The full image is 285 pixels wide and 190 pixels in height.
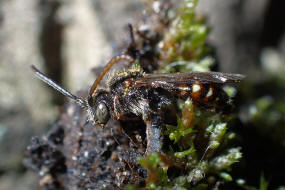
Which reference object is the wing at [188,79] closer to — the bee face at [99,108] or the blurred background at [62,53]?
the bee face at [99,108]

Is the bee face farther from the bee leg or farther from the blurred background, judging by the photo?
the blurred background

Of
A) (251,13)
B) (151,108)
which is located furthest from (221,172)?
(251,13)

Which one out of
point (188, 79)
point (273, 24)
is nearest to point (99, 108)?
point (188, 79)

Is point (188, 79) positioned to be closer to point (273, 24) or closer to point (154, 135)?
point (154, 135)

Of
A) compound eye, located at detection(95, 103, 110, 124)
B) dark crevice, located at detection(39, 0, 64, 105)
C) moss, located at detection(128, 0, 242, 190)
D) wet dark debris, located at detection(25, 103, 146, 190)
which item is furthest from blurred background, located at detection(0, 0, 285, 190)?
compound eye, located at detection(95, 103, 110, 124)

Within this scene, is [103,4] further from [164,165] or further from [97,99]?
[164,165]

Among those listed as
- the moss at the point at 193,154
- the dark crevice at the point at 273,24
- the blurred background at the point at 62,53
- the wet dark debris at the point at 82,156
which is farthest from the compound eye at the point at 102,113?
the dark crevice at the point at 273,24
